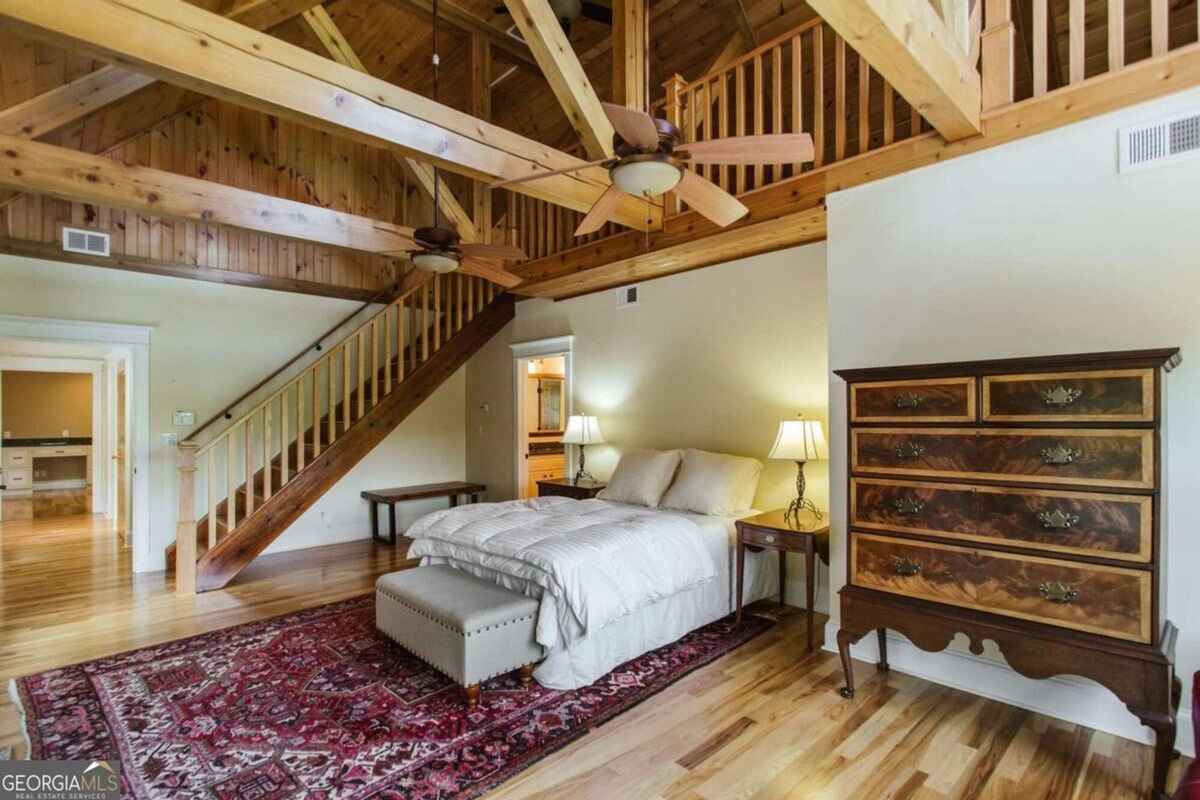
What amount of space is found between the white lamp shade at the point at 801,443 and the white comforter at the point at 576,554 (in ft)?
2.52

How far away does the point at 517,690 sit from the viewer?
9.19ft

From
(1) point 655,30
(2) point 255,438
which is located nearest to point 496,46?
(1) point 655,30

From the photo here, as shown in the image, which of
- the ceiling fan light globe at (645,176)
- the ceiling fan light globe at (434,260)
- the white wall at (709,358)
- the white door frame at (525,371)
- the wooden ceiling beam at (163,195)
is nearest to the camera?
the ceiling fan light globe at (645,176)

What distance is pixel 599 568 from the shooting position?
9.53 ft

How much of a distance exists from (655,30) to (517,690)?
555 cm

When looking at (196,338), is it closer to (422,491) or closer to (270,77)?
(422,491)

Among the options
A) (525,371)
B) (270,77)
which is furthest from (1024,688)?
(525,371)

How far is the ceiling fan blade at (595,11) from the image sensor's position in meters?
5.11

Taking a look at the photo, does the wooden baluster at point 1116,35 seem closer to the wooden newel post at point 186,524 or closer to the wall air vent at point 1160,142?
the wall air vent at point 1160,142

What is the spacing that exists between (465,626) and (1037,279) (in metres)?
3.01

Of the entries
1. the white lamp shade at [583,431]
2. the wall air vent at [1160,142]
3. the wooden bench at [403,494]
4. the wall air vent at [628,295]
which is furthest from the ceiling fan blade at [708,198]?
the wooden bench at [403,494]

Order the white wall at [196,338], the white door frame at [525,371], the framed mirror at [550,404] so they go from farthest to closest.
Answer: the framed mirror at [550,404] < the white door frame at [525,371] < the white wall at [196,338]

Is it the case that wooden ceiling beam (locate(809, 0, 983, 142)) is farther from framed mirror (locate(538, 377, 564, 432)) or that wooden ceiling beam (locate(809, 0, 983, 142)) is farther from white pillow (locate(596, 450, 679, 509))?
framed mirror (locate(538, 377, 564, 432))

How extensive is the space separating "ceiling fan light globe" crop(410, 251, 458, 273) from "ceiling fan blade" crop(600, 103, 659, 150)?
1.81 metres
